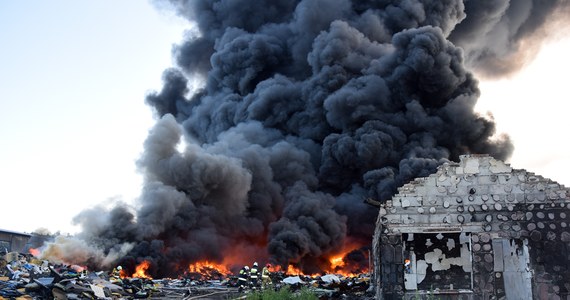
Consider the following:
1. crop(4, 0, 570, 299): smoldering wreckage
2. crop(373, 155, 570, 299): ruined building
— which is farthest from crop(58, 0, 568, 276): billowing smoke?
crop(373, 155, 570, 299): ruined building

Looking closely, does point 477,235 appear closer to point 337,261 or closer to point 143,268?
point 143,268

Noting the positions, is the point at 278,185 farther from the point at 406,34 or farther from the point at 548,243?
the point at 548,243

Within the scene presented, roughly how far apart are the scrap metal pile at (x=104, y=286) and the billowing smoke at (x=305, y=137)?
9548 millimetres

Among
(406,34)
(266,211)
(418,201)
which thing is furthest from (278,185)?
(418,201)

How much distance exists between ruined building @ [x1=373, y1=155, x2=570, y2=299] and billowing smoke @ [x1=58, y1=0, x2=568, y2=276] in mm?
22884

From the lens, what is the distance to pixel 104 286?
2116 cm

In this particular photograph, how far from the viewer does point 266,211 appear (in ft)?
154

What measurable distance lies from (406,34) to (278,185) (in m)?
17.4

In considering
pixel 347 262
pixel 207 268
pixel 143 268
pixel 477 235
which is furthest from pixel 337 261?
pixel 477 235

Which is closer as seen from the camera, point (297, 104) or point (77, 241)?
point (77, 241)

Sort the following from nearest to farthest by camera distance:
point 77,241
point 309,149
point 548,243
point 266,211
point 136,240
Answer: point 548,243, point 77,241, point 136,240, point 266,211, point 309,149

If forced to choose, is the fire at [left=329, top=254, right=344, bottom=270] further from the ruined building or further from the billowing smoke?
the ruined building

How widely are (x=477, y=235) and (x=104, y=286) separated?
46.0ft

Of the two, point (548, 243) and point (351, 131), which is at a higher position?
point (351, 131)
